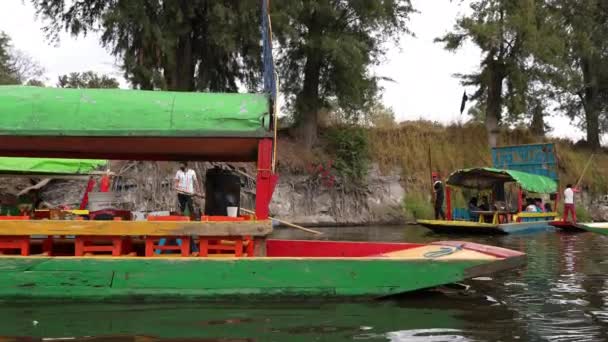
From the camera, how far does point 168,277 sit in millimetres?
5371

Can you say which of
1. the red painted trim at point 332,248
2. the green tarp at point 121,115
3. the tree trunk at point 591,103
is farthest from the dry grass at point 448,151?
the green tarp at point 121,115

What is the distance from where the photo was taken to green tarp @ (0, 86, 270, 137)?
537 cm

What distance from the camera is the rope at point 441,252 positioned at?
5.76 metres

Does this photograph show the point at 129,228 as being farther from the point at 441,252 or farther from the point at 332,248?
the point at 441,252

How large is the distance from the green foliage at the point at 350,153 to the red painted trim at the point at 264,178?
56.3ft

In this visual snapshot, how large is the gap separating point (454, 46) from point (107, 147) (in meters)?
22.7

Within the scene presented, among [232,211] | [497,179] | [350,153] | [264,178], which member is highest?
[350,153]

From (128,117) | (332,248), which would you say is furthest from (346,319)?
(128,117)

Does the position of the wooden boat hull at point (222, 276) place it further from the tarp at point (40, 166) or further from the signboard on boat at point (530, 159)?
the signboard on boat at point (530, 159)

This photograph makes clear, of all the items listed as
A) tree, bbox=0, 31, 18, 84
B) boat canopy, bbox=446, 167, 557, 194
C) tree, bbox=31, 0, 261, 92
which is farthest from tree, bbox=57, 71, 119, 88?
boat canopy, bbox=446, 167, 557, 194

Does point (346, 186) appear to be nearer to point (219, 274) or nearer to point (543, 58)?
point (543, 58)

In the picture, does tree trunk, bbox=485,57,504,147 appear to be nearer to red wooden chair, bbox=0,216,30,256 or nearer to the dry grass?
the dry grass

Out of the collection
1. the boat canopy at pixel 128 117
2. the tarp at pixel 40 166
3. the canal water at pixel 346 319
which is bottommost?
the canal water at pixel 346 319

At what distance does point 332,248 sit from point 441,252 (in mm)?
1558
